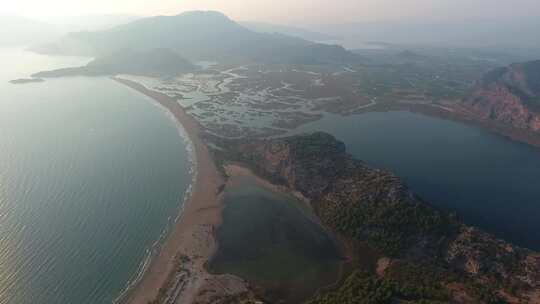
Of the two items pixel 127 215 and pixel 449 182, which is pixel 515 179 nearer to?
pixel 449 182

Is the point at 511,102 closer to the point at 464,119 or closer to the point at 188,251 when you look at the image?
the point at 464,119

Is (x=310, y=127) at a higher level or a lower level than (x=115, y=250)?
higher

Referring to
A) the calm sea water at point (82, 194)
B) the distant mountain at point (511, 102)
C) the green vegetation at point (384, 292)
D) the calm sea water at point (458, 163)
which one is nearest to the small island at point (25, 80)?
the calm sea water at point (82, 194)

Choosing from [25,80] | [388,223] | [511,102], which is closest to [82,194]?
[388,223]

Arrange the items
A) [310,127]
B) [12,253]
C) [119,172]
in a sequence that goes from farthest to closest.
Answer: [310,127]
[119,172]
[12,253]

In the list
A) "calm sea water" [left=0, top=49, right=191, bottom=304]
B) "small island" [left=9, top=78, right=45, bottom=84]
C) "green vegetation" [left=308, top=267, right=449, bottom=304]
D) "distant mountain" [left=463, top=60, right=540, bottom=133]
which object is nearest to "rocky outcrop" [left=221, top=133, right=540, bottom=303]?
"green vegetation" [left=308, top=267, right=449, bottom=304]

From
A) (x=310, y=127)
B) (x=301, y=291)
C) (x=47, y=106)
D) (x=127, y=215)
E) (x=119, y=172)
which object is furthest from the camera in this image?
(x=47, y=106)

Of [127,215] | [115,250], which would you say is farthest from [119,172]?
[115,250]
